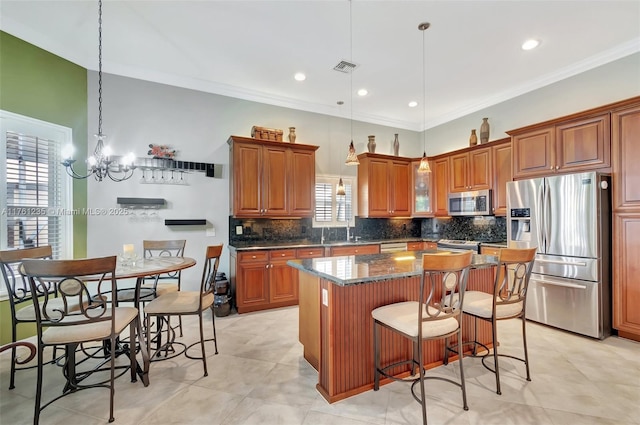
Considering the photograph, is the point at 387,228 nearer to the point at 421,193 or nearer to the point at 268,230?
the point at 421,193

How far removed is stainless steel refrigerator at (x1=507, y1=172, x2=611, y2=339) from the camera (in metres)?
3.15

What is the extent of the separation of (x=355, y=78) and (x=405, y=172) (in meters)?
2.17

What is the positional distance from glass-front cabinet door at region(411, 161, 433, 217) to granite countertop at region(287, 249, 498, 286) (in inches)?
112

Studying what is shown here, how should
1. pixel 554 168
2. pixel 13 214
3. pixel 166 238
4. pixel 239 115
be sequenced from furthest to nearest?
pixel 239 115 → pixel 166 238 → pixel 554 168 → pixel 13 214

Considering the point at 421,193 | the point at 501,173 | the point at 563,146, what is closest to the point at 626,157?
the point at 563,146

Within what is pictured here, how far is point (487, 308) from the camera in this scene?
7.61 ft

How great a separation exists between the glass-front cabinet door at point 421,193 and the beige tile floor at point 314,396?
306cm

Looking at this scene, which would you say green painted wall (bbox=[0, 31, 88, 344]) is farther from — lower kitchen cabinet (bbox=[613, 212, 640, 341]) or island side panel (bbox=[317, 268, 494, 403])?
lower kitchen cabinet (bbox=[613, 212, 640, 341])

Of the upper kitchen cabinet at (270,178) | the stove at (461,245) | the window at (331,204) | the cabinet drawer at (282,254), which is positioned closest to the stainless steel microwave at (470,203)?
the stove at (461,245)

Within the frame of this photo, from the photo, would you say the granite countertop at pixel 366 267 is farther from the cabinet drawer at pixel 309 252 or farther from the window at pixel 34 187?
the window at pixel 34 187

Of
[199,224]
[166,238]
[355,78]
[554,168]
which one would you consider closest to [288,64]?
[355,78]

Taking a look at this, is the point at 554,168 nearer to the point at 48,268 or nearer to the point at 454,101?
the point at 454,101

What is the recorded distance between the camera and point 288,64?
385cm

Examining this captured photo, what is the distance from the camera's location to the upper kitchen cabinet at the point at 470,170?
15.5 ft
